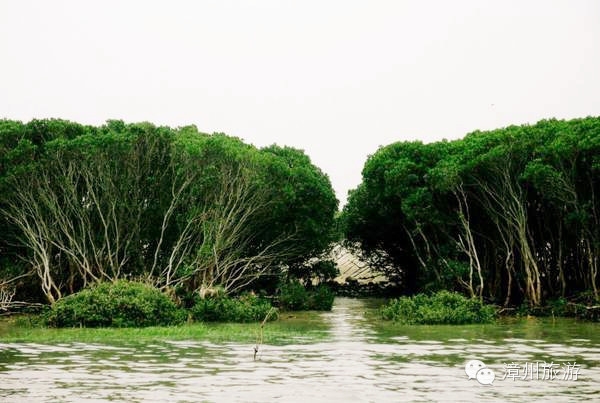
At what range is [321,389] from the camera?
53.9ft

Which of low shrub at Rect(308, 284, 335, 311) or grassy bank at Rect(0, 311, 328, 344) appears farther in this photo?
low shrub at Rect(308, 284, 335, 311)

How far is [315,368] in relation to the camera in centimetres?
1920

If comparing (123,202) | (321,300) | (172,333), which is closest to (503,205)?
(321,300)

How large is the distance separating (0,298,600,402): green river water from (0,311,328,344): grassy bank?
79 centimetres

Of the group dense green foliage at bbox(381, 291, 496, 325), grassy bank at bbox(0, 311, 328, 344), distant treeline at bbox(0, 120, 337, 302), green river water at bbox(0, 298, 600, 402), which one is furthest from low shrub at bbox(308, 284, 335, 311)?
green river water at bbox(0, 298, 600, 402)

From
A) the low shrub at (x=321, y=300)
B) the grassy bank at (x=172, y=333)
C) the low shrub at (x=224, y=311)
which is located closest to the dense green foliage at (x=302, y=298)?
the low shrub at (x=321, y=300)

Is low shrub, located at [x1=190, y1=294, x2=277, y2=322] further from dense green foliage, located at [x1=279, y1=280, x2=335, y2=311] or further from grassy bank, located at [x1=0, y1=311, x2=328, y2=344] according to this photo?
dense green foliage, located at [x1=279, y1=280, x2=335, y2=311]

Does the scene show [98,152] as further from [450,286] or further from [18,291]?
[450,286]

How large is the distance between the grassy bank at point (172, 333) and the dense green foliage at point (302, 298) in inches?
302

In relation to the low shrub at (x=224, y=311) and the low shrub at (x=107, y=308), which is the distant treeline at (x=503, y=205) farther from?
the low shrub at (x=107, y=308)

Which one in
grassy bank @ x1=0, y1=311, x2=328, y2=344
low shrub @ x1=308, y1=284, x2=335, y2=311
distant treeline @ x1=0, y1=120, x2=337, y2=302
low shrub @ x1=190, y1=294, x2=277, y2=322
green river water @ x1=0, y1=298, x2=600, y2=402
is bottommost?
green river water @ x1=0, y1=298, x2=600, y2=402

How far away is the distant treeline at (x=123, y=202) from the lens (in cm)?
3388

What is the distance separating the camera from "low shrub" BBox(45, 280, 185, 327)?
1150 inches

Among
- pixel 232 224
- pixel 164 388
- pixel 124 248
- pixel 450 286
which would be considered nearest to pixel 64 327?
pixel 124 248
